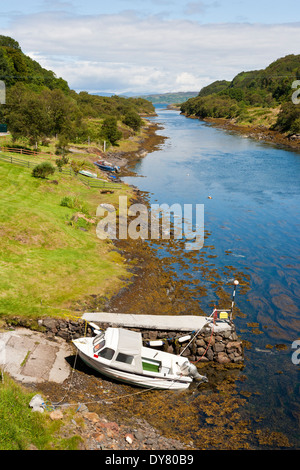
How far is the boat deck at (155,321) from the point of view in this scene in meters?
20.4

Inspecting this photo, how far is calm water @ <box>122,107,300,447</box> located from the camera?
19.0 m

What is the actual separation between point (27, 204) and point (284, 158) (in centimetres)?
7479

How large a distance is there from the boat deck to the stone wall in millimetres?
319

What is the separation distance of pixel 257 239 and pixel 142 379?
2660 cm

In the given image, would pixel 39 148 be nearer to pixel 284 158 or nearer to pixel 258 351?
pixel 258 351

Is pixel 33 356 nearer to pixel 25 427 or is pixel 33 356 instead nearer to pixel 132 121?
pixel 25 427

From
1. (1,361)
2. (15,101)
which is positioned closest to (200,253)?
(1,361)

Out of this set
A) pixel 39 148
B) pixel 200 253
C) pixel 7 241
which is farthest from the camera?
pixel 39 148

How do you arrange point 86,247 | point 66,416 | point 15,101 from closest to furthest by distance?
1. point 66,416
2. point 86,247
3. point 15,101

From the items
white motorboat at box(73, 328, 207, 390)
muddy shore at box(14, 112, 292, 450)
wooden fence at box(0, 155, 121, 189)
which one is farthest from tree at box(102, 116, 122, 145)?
white motorboat at box(73, 328, 207, 390)

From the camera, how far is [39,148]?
192 ft

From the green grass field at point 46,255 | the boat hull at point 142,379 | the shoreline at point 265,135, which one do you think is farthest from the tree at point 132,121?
the boat hull at point 142,379

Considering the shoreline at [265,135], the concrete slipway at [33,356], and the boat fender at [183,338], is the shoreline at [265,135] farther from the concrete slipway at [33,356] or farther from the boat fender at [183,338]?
the concrete slipway at [33,356]

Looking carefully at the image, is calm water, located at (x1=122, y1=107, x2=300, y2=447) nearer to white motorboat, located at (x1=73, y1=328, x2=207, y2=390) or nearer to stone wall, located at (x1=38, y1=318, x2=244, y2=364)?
stone wall, located at (x1=38, y1=318, x2=244, y2=364)
